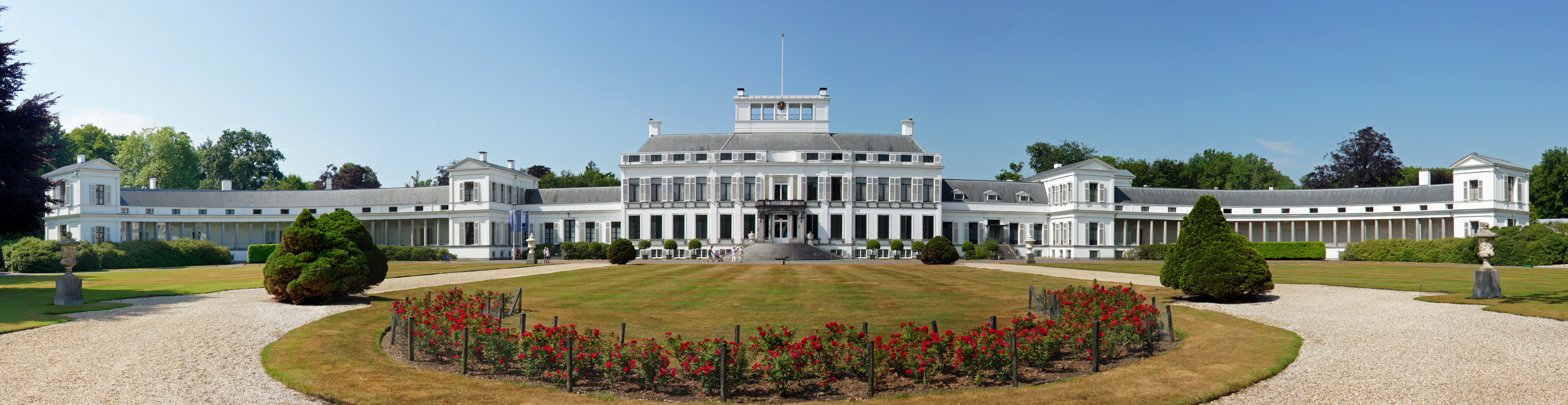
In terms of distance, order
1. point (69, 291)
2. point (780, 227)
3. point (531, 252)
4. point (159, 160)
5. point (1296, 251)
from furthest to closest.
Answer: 1. point (159, 160)
2. point (780, 227)
3. point (1296, 251)
4. point (531, 252)
5. point (69, 291)

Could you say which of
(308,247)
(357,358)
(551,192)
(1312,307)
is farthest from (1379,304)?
Answer: (551,192)

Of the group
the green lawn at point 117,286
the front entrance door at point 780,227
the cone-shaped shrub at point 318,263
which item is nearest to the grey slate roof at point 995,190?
the front entrance door at point 780,227

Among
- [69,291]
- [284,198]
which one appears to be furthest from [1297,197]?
[284,198]

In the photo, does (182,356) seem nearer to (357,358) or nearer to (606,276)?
(357,358)

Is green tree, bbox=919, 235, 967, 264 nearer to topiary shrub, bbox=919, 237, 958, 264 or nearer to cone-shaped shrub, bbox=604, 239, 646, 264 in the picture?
topiary shrub, bbox=919, 237, 958, 264

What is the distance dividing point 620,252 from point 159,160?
6551 cm

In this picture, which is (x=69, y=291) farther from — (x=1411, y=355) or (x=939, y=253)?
(x=939, y=253)

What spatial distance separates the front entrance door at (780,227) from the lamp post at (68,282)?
40.3 meters

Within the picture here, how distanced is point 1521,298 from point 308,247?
28.5 metres

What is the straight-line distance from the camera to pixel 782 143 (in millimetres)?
58406

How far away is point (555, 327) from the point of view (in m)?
10.7

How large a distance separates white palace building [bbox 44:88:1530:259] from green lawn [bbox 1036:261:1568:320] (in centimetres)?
1466

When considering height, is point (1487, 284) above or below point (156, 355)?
above

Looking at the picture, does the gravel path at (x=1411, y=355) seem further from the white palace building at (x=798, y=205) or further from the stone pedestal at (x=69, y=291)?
the white palace building at (x=798, y=205)
